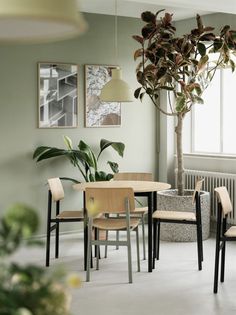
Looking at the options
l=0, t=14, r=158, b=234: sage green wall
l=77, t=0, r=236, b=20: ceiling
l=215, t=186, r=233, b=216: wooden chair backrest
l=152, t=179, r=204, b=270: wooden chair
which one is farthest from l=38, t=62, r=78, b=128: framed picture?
l=215, t=186, r=233, b=216: wooden chair backrest

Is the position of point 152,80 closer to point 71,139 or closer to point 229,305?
point 71,139

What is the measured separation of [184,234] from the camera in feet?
22.1

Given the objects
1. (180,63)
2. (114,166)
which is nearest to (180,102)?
(180,63)

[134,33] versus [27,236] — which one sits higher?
[134,33]

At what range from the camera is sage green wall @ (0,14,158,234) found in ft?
22.2

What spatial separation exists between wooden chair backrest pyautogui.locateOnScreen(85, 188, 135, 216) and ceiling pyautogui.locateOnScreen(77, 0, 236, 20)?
199 cm

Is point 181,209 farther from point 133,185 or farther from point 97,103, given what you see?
point 97,103

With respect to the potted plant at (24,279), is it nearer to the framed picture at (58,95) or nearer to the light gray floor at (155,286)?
the light gray floor at (155,286)

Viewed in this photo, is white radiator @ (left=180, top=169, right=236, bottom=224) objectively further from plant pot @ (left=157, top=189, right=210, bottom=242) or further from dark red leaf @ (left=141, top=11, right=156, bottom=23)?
dark red leaf @ (left=141, top=11, right=156, bottom=23)

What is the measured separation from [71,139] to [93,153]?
32 centimetres

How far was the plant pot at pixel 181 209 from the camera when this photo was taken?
6.70 metres

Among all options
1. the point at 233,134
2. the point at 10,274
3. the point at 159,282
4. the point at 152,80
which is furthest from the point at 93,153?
the point at 10,274

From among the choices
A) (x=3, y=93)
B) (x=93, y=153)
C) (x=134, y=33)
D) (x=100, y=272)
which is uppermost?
(x=134, y=33)

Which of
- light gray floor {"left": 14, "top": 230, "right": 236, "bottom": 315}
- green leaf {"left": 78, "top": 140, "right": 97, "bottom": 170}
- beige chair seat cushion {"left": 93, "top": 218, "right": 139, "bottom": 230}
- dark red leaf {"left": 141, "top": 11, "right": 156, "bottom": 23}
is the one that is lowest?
light gray floor {"left": 14, "top": 230, "right": 236, "bottom": 315}
